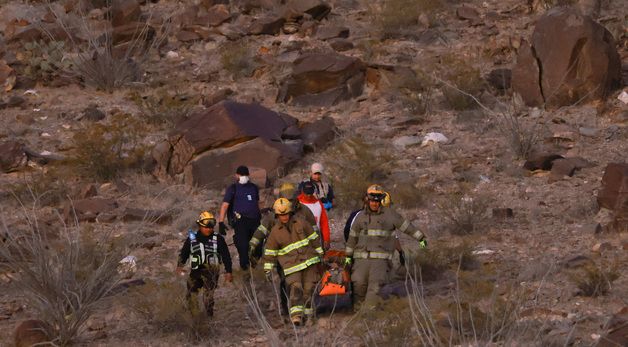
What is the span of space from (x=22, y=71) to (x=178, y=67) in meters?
3.26

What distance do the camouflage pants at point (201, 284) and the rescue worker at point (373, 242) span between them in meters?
1.35

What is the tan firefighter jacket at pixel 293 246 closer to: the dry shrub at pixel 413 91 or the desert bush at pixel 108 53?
the dry shrub at pixel 413 91

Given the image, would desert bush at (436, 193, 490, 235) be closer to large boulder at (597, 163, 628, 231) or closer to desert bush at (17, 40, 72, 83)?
large boulder at (597, 163, 628, 231)

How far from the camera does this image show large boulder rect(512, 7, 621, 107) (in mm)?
19781

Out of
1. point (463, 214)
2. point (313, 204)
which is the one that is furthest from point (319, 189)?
point (463, 214)

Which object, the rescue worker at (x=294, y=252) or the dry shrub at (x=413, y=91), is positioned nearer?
the rescue worker at (x=294, y=252)

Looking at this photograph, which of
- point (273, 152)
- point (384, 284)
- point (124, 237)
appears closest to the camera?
point (384, 284)

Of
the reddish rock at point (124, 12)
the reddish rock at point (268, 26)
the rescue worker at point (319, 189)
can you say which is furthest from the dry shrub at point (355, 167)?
the reddish rock at point (124, 12)

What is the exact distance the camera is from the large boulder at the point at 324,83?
2178 cm

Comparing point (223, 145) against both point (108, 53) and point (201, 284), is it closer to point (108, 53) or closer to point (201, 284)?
point (108, 53)

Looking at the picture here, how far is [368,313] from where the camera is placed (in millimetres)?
10172

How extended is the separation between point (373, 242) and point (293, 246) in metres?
0.77

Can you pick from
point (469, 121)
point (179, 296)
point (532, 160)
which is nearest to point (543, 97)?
point (469, 121)

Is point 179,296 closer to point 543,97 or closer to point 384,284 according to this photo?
point 384,284
